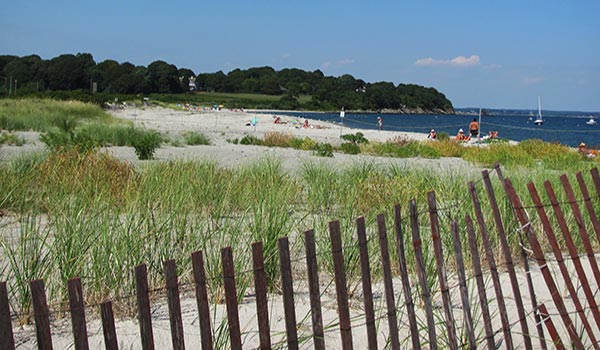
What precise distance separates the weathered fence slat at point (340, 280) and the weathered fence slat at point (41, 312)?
4.18 ft

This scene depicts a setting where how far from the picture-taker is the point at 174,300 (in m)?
2.76

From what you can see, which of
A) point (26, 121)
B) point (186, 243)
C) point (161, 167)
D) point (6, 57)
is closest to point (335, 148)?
point (26, 121)

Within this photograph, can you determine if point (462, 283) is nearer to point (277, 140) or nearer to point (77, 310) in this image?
point (77, 310)

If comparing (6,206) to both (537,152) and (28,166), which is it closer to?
(28,166)

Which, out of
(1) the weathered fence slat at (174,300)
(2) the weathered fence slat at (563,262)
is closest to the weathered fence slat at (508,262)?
(2) the weathered fence slat at (563,262)

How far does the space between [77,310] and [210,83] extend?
5541 inches

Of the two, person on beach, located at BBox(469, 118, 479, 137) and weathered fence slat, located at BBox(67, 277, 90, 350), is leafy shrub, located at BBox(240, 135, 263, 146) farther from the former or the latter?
weathered fence slat, located at BBox(67, 277, 90, 350)

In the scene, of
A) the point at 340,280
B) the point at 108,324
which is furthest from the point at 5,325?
the point at 340,280

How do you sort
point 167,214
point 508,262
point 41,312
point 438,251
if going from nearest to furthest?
1. point 41,312
2. point 438,251
3. point 508,262
4. point 167,214

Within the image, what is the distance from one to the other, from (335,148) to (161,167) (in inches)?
581

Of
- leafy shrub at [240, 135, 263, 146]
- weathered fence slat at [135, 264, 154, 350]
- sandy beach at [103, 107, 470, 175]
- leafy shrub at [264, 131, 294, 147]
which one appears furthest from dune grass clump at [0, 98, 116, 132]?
weathered fence slat at [135, 264, 154, 350]

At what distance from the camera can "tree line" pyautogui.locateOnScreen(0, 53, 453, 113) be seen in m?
100

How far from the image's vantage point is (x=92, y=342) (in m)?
4.02

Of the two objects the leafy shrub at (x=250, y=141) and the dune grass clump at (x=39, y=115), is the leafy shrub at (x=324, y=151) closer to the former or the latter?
the leafy shrub at (x=250, y=141)
